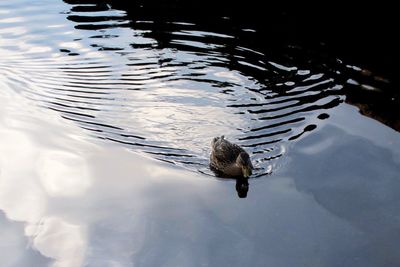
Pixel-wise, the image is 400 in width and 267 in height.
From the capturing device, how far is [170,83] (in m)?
8.88

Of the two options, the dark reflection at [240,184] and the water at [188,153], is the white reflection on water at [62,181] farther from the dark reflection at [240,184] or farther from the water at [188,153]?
the dark reflection at [240,184]

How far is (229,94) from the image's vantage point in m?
8.49

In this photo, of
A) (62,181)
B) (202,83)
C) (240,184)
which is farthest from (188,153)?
(202,83)

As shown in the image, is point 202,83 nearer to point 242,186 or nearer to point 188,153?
point 188,153

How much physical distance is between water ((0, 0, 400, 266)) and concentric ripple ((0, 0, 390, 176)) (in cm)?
3

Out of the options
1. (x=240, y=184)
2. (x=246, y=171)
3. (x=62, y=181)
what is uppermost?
(x=246, y=171)

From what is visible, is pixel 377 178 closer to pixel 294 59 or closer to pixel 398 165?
pixel 398 165

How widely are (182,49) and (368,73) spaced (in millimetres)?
3249

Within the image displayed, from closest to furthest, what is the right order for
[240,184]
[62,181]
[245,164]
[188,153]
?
[245,164], [240,184], [62,181], [188,153]

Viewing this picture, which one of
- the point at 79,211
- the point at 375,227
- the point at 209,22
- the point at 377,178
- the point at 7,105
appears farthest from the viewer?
the point at 209,22

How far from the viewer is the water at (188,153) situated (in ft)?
17.7

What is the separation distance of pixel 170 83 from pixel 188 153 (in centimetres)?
230

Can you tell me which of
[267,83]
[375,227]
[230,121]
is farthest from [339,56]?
[375,227]

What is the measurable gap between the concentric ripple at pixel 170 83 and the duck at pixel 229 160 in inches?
8.2
